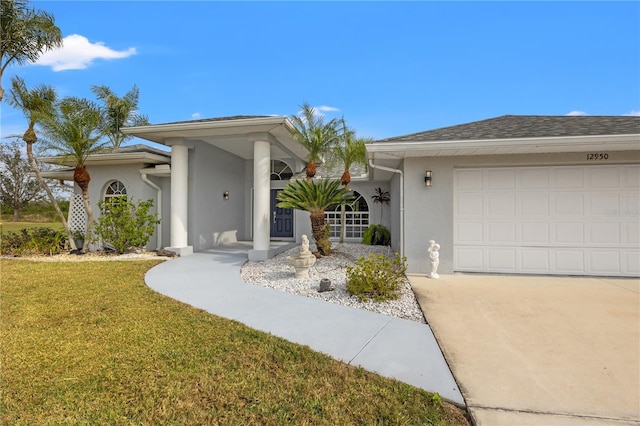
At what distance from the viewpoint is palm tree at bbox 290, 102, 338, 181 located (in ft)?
33.0

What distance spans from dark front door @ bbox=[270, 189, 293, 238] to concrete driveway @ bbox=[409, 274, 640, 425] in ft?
27.5

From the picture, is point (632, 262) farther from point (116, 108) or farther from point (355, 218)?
point (116, 108)

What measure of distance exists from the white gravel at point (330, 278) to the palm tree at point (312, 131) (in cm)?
304

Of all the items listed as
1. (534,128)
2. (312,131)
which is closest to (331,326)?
(534,128)

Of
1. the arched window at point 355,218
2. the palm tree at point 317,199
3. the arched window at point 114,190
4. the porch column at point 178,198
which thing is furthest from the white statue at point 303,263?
the arched window at point 114,190

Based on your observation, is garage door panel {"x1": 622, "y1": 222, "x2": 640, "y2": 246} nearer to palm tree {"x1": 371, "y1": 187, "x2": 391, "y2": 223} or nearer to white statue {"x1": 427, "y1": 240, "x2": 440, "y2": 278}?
white statue {"x1": 427, "y1": 240, "x2": 440, "y2": 278}

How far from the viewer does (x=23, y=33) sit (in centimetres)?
1139

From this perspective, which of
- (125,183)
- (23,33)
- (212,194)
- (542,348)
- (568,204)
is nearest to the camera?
(542,348)

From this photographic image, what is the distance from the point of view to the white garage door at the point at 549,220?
7191 mm

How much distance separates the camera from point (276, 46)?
36.5 feet

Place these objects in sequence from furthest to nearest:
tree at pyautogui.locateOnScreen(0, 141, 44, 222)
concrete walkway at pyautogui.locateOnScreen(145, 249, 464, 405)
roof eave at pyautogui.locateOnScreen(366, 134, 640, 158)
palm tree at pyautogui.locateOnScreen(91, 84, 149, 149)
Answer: tree at pyautogui.locateOnScreen(0, 141, 44, 222), palm tree at pyautogui.locateOnScreen(91, 84, 149, 149), roof eave at pyautogui.locateOnScreen(366, 134, 640, 158), concrete walkway at pyautogui.locateOnScreen(145, 249, 464, 405)

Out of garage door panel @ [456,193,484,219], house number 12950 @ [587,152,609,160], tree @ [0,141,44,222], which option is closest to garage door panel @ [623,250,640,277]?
house number 12950 @ [587,152,609,160]

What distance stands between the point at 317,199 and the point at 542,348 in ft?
20.3

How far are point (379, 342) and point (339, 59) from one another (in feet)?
37.8
